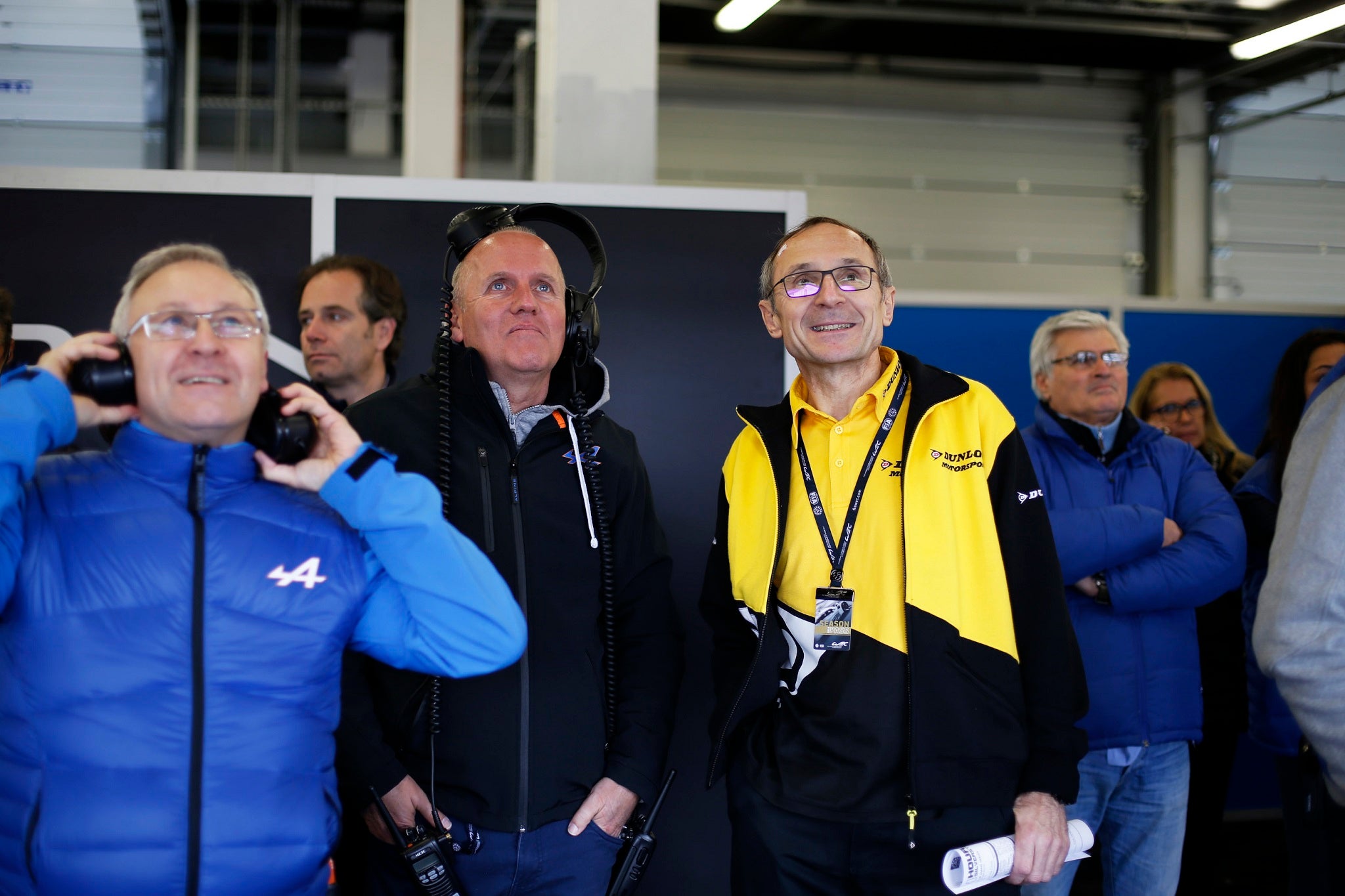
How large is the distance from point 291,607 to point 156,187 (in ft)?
6.77

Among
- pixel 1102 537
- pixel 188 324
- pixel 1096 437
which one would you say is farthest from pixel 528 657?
pixel 1096 437

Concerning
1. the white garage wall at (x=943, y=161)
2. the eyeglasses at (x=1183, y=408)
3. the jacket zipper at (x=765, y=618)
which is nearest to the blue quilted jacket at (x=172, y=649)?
the jacket zipper at (x=765, y=618)

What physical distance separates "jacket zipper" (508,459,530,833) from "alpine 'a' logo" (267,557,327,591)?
438 millimetres

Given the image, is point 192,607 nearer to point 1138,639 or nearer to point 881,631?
point 881,631

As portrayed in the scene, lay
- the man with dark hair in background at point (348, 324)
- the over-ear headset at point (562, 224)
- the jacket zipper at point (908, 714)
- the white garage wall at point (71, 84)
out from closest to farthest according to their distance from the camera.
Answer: the jacket zipper at point (908, 714) < the over-ear headset at point (562, 224) < the man with dark hair in background at point (348, 324) < the white garage wall at point (71, 84)

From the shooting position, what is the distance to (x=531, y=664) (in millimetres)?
2094

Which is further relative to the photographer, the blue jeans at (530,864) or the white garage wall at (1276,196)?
the white garage wall at (1276,196)

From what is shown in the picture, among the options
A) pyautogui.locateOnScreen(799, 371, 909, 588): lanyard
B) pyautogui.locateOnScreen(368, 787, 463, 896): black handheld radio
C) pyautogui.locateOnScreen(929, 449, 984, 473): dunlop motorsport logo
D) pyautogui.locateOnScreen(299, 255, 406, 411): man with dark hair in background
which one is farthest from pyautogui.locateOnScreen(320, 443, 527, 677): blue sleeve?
pyautogui.locateOnScreen(299, 255, 406, 411): man with dark hair in background

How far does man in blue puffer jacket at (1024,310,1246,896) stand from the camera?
261 centimetres

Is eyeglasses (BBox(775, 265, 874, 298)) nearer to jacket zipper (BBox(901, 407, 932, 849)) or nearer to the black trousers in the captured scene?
jacket zipper (BBox(901, 407, 932, 849))

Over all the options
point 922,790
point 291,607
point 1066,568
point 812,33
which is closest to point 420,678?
point 291,607

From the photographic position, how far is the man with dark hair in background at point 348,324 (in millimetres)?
2973

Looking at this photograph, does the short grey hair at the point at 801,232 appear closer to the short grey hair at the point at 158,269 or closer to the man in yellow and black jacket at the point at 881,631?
the man in yellow and black jacket at the point at 881,631

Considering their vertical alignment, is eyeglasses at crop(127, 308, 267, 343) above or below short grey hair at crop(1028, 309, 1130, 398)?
below
